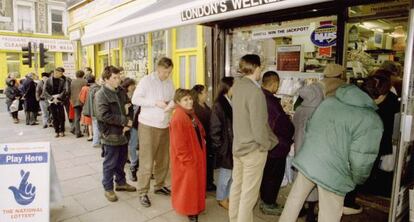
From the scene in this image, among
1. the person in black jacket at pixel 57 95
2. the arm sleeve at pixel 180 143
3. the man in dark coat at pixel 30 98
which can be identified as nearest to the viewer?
the arm sleeve at pixel 180 143

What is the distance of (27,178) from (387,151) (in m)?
3.86

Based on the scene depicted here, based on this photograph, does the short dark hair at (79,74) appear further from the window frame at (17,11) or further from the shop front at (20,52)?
the window frame at (17,11)

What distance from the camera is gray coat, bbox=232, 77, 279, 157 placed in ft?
9.45

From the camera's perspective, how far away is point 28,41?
22.7 metres

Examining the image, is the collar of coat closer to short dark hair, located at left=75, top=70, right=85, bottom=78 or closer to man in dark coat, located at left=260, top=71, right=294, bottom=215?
man in dark coat, located at left=260, top=71, right=294, bottom=215

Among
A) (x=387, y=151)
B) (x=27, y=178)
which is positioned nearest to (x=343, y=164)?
(x=387, y=151)

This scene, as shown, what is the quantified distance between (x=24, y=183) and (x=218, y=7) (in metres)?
2.66

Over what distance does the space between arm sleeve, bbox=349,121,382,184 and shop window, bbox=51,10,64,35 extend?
26634 mm

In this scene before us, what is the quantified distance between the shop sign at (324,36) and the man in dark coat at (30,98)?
343 inches

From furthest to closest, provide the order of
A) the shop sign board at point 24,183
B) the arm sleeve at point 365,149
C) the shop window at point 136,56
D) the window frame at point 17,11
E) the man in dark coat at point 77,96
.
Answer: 1. the window frame at point 17,11
2. the shop window at point 136,56
3. the man in dark coat at point 77,96
4. the shop sign board at point 24,183
5. the arm sleeve at point 365,149

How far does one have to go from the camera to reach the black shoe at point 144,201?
156 inches

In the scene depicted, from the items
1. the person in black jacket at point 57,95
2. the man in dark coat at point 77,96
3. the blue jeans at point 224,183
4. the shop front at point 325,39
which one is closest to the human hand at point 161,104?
the blue jeans at point 224,183

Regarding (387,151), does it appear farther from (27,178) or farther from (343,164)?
(27,178)

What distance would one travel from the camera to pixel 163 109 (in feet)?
13.0
